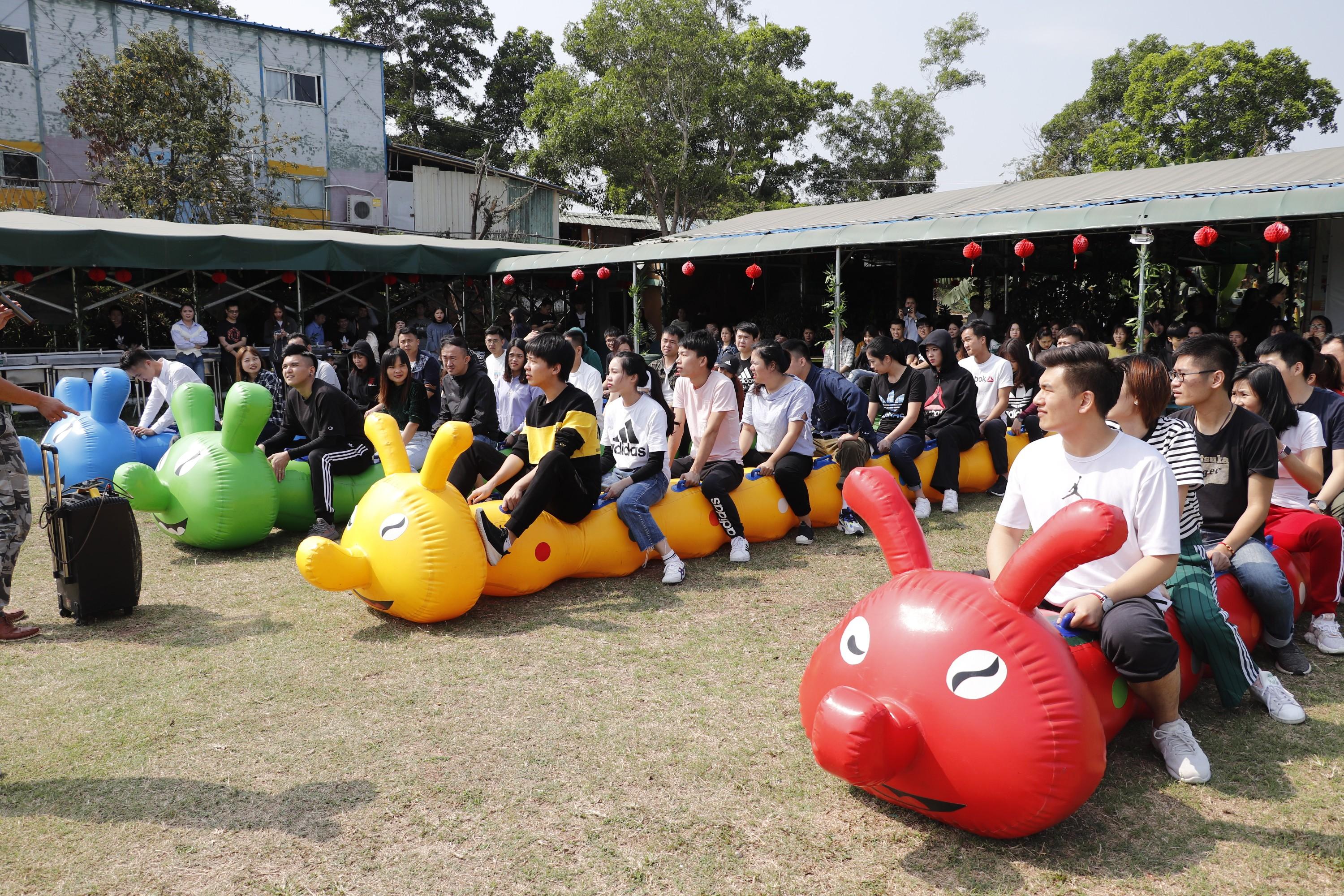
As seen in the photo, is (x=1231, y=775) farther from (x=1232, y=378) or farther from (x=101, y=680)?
(x=101, y=680)

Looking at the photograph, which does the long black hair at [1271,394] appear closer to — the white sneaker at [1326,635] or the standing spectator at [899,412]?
the white sneaker at [1326,635]

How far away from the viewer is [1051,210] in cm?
1070

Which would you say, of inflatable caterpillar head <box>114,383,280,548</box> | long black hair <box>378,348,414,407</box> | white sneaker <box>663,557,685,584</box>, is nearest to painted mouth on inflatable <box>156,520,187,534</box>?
inflatable caterpillar head <box>114,383,280,548</box>

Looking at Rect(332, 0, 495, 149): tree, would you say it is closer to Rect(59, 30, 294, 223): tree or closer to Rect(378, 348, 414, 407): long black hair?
Rect(59, 30, 294, 223): tree

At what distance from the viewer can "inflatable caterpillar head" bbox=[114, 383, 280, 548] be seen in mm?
5859

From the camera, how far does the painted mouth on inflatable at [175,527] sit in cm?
609

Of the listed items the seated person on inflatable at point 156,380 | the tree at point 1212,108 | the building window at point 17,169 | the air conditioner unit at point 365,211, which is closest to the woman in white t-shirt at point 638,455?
the seated person on inflatable at point 156,380

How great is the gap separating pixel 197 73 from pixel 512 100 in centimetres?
1601

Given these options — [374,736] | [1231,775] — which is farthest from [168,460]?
[1231,775]

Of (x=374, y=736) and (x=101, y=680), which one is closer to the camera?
(x=374, y=736)

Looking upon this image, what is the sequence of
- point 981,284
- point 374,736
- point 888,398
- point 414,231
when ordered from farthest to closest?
point 414,231, point 981,284, point 888,398, point 374,736

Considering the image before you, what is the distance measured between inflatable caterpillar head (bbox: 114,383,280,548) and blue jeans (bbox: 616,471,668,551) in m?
2.53

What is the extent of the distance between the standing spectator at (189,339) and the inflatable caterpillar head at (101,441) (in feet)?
18.1

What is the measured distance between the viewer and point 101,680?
404 centimetres
